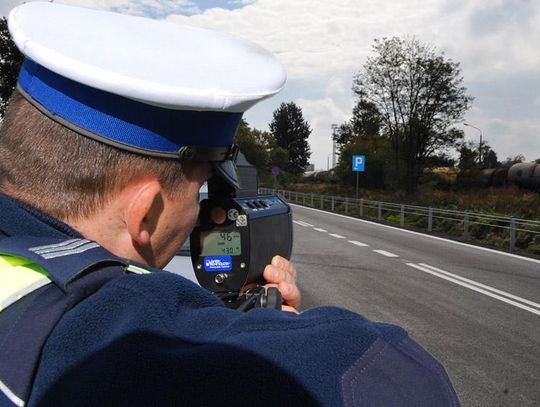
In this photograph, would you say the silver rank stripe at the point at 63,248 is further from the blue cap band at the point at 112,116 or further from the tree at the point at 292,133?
the tree at the point at 292,133

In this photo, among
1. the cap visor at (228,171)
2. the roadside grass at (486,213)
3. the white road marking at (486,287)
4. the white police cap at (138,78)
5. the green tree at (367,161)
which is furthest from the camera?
the green tree at (367,161)

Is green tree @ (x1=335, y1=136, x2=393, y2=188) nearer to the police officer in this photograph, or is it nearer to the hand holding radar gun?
the hand holding radar gun

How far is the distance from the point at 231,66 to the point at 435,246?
16.0m

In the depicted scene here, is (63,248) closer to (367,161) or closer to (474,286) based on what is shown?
(474,286)

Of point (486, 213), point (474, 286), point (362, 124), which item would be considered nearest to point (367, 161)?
point (362, 124)

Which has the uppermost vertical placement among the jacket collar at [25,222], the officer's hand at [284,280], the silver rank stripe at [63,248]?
the jacket collar at [25,222]

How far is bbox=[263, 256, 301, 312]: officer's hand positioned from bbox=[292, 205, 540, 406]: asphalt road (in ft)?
12.3

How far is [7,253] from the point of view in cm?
78

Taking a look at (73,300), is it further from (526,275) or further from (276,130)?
(276,130)

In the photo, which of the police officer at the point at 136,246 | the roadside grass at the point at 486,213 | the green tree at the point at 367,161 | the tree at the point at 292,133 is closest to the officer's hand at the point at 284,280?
the police officer at the point at 136,246

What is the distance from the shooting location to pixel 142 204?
95cm

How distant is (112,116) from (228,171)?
293 millimetres

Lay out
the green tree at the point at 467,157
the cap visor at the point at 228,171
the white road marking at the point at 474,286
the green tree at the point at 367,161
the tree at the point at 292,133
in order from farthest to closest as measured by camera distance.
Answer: the tree at the point at 292,133, the green tree at the point at 367,161, the green tree at the point at 467,157, the white road marking at the point at 474,286, the cap visor at the point at 228,171

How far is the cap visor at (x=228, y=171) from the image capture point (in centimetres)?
108
